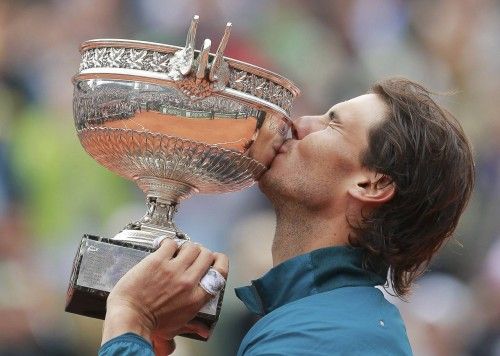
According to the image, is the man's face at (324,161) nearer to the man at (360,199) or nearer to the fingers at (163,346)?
the man at (360,199)

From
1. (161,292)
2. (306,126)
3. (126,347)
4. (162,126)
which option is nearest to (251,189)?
(306,126)

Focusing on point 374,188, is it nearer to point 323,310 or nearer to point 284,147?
point 284,147

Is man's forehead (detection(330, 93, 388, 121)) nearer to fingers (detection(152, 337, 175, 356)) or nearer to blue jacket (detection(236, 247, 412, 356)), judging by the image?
blue jacket (detection(236, 247, 412, 356))

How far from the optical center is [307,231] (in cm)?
191

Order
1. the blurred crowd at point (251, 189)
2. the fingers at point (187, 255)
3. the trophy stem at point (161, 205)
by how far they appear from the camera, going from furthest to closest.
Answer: the blurred crowd at point (251, 189) → the trophy stem at point (161, 205) → the fingers at point (187, 255)

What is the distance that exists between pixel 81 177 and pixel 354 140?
2.00 m

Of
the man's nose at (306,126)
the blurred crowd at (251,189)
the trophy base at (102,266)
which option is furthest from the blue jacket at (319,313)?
the blurred crowd at (251,189)

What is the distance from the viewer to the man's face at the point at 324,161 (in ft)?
6.18

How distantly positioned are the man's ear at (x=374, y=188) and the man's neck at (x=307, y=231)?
5cm

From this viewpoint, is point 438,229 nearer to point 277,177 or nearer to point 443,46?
point 277,177

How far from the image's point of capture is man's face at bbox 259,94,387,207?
188 cm

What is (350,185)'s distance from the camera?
74.8 inches

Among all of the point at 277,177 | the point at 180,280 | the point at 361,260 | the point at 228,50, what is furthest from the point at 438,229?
the point at 228,50

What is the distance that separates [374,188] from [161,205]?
0.36 meters
